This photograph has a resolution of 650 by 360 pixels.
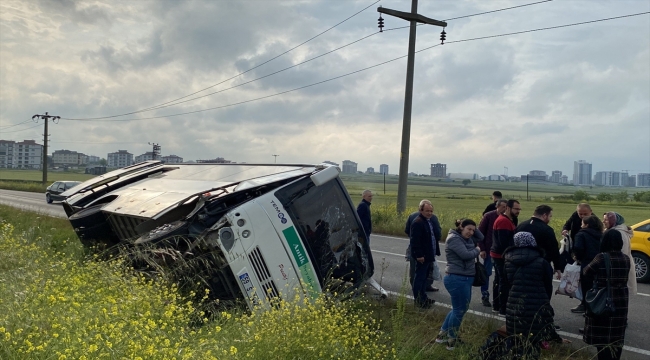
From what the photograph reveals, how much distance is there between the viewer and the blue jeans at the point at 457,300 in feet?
19.9

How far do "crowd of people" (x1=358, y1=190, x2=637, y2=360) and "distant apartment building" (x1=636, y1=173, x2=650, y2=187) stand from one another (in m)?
144

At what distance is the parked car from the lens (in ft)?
35.4

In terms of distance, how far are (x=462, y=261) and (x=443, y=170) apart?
5458 inches

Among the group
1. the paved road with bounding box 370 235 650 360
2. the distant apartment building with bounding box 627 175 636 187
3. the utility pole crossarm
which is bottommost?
the paved road with bounding box 370 235 650 360

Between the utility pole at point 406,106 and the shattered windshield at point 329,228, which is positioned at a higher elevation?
the utility pole at point 406,106

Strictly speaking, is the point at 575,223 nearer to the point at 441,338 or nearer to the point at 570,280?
the point at 570,280

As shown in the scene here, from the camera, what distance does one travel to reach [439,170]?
5551 inches

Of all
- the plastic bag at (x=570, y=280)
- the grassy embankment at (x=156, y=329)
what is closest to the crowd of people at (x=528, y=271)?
the plastic bag at (x=570, y=280)

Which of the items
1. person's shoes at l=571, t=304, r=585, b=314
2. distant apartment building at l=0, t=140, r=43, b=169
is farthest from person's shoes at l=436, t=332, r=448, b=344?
distant apartment building at l=0, t=140, r=43, b=169

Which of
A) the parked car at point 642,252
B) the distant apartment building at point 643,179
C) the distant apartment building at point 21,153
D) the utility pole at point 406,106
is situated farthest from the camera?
the distant apartment building at point 21,153

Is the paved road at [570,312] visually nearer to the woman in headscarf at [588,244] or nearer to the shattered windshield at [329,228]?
the shattered windshield at [329,228]

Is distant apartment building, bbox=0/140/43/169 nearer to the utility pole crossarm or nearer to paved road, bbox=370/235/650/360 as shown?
the utility pole crossarm

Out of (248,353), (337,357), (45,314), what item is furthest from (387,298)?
(45,314)

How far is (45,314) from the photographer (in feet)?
12.6
